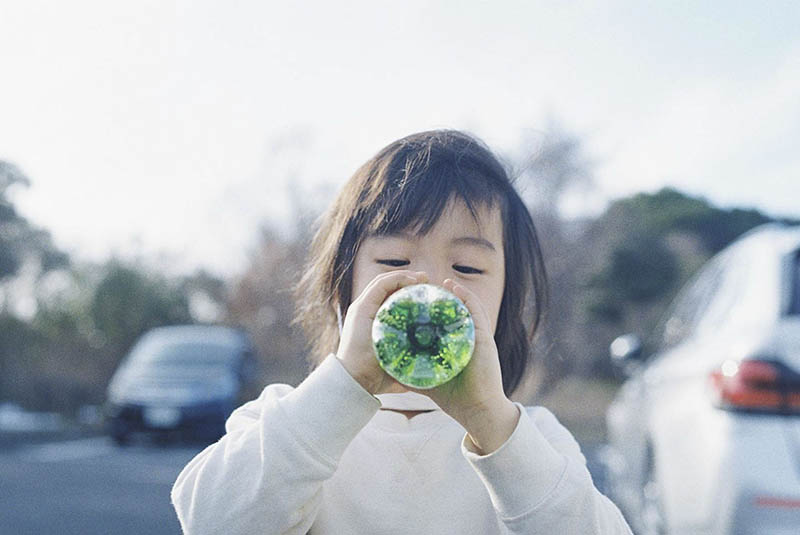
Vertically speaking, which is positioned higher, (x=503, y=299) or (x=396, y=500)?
(x=503, y=299)

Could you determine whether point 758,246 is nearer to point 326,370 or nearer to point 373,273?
point 373,273

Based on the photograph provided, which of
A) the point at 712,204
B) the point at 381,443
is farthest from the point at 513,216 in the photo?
the point at 712,204

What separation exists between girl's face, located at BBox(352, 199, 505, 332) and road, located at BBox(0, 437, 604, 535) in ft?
6.49

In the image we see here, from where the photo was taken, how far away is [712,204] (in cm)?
1392

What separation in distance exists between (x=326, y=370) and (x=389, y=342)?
0.15 m

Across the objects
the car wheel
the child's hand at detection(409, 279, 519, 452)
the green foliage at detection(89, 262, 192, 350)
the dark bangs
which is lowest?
the green foliage at detection(89, 262, 192, 350)

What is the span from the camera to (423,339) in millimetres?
1178

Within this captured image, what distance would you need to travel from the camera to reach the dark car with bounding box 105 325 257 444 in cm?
954

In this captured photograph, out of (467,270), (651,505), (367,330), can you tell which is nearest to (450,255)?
(467,270)

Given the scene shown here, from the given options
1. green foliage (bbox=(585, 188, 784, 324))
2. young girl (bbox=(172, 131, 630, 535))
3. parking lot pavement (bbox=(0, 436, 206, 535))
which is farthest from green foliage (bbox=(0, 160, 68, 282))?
green foliage (bbox=(585, 188, 784, 324))

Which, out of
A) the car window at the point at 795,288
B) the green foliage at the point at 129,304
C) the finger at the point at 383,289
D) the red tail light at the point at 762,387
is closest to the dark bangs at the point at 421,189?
the finger at the point at 383,289

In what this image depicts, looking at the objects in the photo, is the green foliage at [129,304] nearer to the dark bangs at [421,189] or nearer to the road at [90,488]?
the road at [90,488]

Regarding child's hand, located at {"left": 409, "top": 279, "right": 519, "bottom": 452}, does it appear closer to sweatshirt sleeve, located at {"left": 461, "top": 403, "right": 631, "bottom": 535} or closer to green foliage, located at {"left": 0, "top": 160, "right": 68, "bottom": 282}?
sweatshirt sleeve, located at {"left": 461, "top": 403, "right": 631, "bottom": 535}

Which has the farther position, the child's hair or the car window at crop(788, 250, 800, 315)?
the car window at crop(788, 250, 800, 315)
